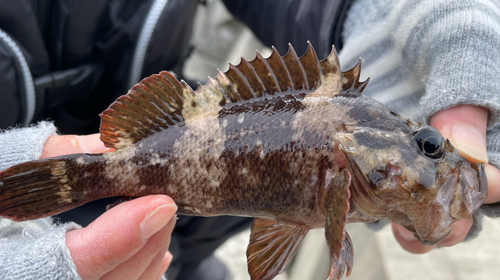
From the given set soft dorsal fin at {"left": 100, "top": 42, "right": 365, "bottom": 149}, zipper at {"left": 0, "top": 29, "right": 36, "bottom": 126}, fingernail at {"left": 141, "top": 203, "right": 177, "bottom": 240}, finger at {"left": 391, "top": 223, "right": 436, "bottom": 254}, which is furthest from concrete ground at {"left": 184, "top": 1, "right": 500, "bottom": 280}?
fingernail at {"left": 141, "top": 203, "right": 177, "bottom": 240}

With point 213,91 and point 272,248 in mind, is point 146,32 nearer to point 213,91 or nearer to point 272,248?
Answer: point 213,91

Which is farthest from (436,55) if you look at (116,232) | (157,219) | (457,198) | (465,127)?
(116,232)

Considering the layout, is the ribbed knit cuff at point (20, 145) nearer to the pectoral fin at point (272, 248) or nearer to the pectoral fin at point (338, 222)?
the pectoral fin at point (272, 248)

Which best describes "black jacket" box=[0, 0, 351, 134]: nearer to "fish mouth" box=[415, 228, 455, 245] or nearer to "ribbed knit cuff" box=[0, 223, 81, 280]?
"ribbed knit cuff" box=[0, 223, 81, 280]

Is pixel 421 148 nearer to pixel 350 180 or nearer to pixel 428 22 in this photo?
pixel 350 180

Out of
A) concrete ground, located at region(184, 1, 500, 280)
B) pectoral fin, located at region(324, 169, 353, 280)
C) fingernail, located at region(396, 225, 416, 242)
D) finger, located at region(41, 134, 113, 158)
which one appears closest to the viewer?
pectoral fin, located at region(324, 169, 353, 280)

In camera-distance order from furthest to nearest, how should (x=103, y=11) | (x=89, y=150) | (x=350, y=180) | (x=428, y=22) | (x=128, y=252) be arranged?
(x=103, y=11)
(x=428, y=22)
(x=89, y=150)
(x=128, y=252)
(x=350, y=180)

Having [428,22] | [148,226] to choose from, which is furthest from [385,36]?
[148,226]

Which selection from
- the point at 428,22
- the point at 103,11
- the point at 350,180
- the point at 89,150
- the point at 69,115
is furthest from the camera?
the point at 69,115
